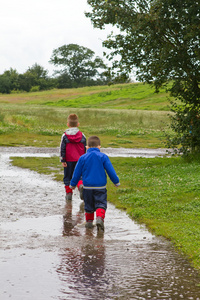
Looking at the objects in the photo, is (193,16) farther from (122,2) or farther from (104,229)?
(104,229)

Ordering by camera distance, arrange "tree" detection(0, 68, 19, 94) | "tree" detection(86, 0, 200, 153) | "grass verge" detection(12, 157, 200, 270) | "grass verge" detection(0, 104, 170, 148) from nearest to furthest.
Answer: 1. "grass verge" detection(12, 157, 200, 270)
2. "tree" detection(86, 0, 200, 153)
3. "grass verge" detection(0, 104, 170, 148)
4. "tree" detection(0, 68, 19, 94)

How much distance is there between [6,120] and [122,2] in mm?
19008

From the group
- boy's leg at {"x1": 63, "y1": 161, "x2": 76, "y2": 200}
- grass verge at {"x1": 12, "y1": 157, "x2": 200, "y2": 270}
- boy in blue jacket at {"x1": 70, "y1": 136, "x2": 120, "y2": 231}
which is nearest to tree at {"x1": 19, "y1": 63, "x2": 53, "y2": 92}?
grass verge at {"x1": 12, "y1": 157, "x2": 200, "y2": 270}

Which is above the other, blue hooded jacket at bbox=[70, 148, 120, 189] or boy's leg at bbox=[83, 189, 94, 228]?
blue hooded jacket at bbox=[70, 148, 120, 189]

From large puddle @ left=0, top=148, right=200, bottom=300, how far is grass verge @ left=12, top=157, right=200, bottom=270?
26 cm

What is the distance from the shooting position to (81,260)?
5.72m

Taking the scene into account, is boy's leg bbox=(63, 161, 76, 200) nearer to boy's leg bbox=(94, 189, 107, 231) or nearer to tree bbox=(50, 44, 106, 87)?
boy's leg bbox=(94, 189, 107, 231)

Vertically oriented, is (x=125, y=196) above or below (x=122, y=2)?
below

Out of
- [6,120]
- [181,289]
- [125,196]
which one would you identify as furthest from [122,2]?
[6,120]

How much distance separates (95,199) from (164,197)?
2946 millimetres

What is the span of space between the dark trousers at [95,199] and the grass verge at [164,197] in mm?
996

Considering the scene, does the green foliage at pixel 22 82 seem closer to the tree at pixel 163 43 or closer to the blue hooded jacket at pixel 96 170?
the tree at pixel 163 43

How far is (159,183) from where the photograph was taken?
11.6m

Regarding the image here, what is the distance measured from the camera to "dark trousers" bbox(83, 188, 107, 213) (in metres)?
7.32
